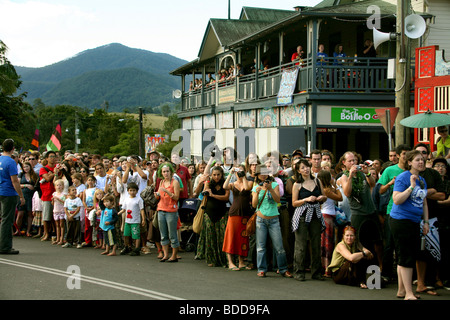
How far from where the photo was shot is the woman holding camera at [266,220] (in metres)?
8.86

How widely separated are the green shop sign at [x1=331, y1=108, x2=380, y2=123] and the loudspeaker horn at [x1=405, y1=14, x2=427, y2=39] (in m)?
5.26

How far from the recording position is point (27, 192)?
1427cm

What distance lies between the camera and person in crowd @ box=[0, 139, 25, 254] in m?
10.8

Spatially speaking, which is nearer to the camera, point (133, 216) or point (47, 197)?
point (133, 216)

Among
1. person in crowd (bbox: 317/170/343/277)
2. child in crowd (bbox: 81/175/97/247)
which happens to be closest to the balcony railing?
child in crowd (bbox: 81/175/97/247)

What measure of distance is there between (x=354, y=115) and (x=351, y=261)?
413 inches

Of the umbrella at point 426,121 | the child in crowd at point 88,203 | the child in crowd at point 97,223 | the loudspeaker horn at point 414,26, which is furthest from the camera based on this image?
the loudspeaker horn at point 414,26

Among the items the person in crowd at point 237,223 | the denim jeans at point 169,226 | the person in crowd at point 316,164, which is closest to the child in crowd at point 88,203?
the denim jeans at point 169,226

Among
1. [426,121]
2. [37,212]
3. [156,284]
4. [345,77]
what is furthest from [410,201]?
[345,77]

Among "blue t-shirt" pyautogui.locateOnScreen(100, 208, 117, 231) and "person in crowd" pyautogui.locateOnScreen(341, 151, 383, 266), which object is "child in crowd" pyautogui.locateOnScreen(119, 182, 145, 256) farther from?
"person in crowd" pyautogui.locateOnScreen(341, 151, 383, 266)

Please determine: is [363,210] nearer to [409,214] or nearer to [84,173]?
[409,214]

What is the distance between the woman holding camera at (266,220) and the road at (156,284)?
10.0 inches

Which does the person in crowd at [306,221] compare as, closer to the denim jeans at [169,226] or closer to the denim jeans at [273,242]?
the denim jeans at [273,242]
